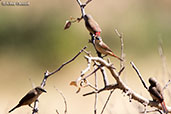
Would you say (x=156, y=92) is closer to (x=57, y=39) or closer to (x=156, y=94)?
(x=156, y=94)

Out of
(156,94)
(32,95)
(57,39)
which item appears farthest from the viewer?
(57,39)

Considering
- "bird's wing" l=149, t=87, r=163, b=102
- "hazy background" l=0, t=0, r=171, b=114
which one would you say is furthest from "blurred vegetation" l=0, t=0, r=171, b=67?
"bird's wing" l=149, t=87, r=163, b=102

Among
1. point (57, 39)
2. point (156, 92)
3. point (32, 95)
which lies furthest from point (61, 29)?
point (156, 92)

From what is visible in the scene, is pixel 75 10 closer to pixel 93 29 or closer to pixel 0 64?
pixel 0 64

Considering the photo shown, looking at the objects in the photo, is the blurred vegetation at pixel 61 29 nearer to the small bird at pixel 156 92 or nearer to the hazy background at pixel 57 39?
the hazy background at pixel 57 39

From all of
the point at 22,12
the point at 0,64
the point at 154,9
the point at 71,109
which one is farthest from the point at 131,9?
the point at 71,109

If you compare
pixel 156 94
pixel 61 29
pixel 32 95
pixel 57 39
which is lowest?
pixel 156 94

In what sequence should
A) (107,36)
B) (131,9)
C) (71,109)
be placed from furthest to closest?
(131,9), (107,36), (71,109)

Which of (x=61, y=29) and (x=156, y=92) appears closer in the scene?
(x=156, y=92)

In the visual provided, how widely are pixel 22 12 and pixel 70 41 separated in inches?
77.6

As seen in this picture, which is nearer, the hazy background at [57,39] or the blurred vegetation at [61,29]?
the hazy background at [57,39]

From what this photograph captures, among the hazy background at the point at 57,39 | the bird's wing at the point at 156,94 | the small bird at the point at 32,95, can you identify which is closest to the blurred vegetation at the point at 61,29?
the hazy background at the point at 57,39

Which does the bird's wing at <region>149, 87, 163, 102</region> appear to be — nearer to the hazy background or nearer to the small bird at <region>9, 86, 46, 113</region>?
the small bird at <region>9, 86, 46, 113</region>

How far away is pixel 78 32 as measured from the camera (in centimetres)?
1702
